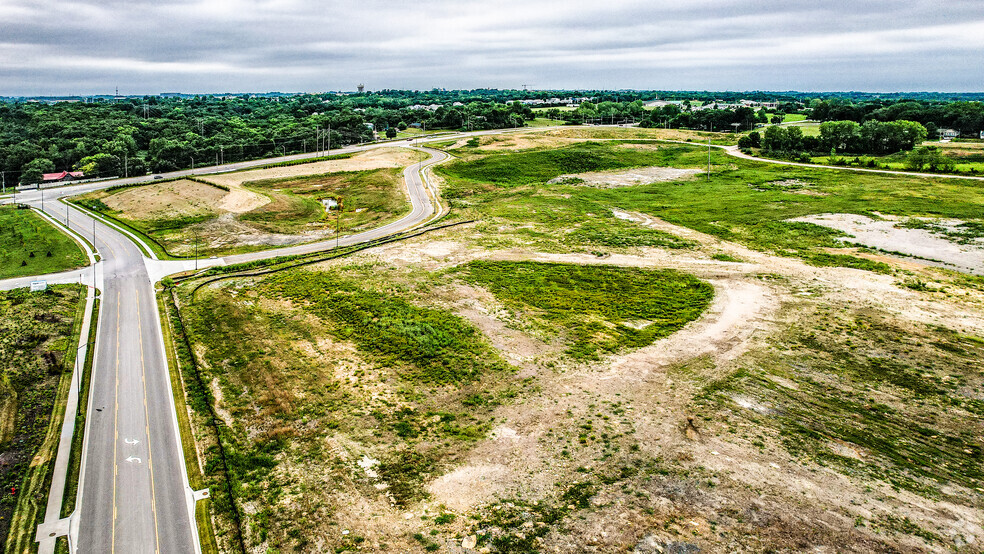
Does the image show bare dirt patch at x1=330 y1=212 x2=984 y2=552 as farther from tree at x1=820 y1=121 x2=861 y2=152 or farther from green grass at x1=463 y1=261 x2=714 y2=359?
tree at x1=820 y1=121 x2=861 y2=152

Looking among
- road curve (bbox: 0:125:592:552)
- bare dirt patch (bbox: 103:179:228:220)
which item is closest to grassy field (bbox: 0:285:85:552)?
road curve (bbox: 0:125:592:552)

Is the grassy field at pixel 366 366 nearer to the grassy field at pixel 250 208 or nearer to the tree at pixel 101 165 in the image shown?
the grassy field at pixel 250 208

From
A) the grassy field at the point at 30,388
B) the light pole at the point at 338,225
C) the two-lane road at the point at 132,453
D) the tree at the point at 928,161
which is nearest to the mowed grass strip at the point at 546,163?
the light pole at the point at 338,225

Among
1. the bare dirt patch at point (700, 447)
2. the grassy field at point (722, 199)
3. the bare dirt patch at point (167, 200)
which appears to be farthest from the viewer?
the bare dirt patch at point (167, 200)

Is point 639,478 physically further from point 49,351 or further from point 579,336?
point 49,351

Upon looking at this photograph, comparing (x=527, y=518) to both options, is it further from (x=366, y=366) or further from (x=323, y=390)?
(x=366, y=366)

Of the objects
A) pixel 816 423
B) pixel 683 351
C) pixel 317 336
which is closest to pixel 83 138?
pixel 317 336
